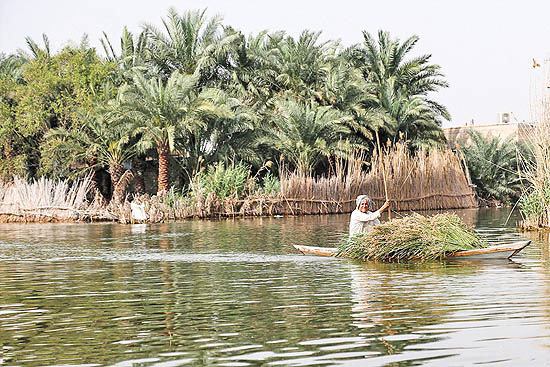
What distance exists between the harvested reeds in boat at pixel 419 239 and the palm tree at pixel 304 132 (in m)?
24.5

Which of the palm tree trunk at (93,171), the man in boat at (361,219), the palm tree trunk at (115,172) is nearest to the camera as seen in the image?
the man in boat at (361,219)

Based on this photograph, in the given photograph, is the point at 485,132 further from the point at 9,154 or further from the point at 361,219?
the point at 361,219

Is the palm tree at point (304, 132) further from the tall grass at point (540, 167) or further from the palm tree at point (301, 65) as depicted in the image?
the tall grass at point (540, 167)

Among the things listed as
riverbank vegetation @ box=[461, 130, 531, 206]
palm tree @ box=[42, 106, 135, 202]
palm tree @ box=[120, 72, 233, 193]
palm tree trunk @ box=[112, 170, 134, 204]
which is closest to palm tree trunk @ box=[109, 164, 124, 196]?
palm tree @ box=[42, 106, 135, 202]

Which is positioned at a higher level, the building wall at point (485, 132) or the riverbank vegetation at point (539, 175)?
the building wall at point (485, 132)

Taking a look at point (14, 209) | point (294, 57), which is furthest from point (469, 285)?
point (294, 57)

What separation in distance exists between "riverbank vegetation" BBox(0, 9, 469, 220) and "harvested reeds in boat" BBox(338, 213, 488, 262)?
716 inches

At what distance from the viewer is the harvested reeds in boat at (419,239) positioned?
550 inches

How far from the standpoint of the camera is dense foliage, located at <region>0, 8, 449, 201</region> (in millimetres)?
36625

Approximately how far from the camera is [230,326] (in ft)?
26.6

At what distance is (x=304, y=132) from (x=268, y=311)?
30865 mm

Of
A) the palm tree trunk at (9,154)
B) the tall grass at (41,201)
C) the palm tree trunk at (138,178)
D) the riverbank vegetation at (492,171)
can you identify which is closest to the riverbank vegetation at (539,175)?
the tall grass at (41,201)

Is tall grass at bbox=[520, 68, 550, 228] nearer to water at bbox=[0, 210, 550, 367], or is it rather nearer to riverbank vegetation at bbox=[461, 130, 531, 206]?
water at bbox=[0, 210, 550, 367]

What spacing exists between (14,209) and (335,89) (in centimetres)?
1705
